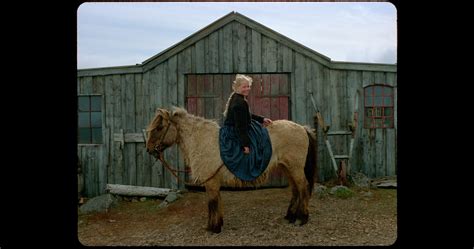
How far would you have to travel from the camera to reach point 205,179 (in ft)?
11.4

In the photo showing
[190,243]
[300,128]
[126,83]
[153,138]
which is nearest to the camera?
[190,243]

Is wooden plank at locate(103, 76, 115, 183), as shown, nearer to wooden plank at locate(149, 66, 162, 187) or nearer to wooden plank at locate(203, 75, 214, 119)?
wooden plank at locate(149, 66, 162, 187)

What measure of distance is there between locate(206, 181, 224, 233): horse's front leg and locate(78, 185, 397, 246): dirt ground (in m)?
0.09

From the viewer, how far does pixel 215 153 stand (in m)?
3.51

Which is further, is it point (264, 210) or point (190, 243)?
point (264, 210)

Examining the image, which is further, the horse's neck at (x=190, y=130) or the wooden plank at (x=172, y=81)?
the wooden plank at (x=172, y=81)

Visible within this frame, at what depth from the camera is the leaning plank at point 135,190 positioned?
433 centimetres

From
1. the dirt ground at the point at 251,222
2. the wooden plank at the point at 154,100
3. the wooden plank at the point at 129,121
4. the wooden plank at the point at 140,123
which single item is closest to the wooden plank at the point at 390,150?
the dirt ground at the point at 251,222

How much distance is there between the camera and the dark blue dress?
337cm

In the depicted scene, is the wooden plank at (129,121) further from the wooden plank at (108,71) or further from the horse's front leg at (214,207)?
the horse's front leg at (214,207)

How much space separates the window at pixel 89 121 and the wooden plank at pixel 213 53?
163 cm

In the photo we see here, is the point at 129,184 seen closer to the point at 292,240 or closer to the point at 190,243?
the point at 190,243
